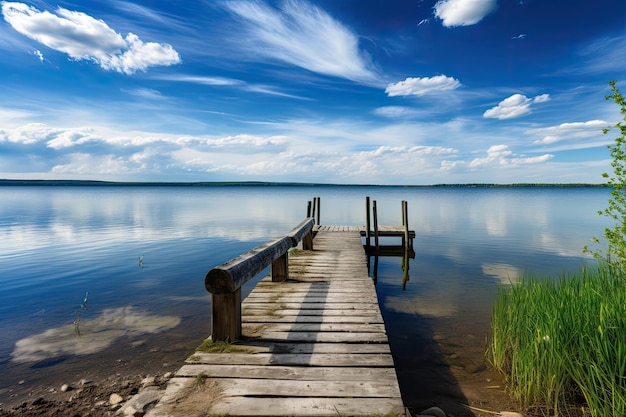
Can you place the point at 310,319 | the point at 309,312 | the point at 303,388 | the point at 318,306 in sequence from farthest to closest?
the point at 318,306 < the point at 309,312 < the point at 310,319 < the point at 303,388

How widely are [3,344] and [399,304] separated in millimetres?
9597

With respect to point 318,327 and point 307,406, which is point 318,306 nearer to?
point 318,327

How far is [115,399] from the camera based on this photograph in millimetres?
5086

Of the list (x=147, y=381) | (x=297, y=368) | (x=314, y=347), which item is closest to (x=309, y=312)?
(x=314, y=347)

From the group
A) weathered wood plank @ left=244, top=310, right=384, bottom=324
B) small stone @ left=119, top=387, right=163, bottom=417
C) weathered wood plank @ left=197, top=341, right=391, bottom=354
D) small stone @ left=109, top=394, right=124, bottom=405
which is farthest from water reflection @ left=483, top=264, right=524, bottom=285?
small stone @ left=109, top=394, right=124, bottom=405

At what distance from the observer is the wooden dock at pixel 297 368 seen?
308 centimetres

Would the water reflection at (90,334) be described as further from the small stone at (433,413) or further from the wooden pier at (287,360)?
the small stone at (433,413)

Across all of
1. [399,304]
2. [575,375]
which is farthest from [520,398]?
[399,304]

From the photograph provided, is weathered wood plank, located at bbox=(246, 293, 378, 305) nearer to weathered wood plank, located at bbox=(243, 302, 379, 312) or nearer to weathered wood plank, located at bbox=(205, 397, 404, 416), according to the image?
weathered wood plank, located at bbox=(243, 302, 379, 312)

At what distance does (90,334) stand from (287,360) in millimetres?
6366

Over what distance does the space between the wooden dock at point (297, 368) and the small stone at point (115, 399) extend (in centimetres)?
200

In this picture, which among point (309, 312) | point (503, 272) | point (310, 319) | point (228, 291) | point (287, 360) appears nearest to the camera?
point (287, 360)

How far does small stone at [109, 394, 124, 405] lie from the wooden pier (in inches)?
78.4

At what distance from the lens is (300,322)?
5.15m
